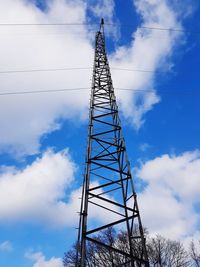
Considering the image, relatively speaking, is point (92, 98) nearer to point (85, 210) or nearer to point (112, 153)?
point (112, 153)

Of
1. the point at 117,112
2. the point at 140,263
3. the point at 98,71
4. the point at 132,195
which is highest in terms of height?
the point at 98,71

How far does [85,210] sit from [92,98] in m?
6.35

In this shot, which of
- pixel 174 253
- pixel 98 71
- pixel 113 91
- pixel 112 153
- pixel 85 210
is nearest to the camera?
pixel 85 210

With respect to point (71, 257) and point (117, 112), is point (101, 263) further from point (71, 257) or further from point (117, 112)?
point (117, 112)

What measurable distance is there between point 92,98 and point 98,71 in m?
2.43

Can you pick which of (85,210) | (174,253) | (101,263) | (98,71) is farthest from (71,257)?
(85,210)

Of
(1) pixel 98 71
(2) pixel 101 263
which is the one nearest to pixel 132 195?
(1) pixel 98 71

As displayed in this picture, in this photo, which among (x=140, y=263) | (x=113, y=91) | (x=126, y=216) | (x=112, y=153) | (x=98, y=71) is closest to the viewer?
(x=140, y=263)

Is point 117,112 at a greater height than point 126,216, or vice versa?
→ point 117,112

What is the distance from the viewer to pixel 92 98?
43.3 feet

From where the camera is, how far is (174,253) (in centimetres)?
3516

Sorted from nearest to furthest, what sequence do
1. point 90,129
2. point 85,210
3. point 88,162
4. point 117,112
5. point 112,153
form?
point 85,210
point 88,162
point 112,153
point 90,129
point 117,112

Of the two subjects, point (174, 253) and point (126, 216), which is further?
point (174, 253)

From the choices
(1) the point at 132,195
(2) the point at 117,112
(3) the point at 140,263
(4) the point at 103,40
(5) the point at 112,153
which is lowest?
(3) the point at 140,263
